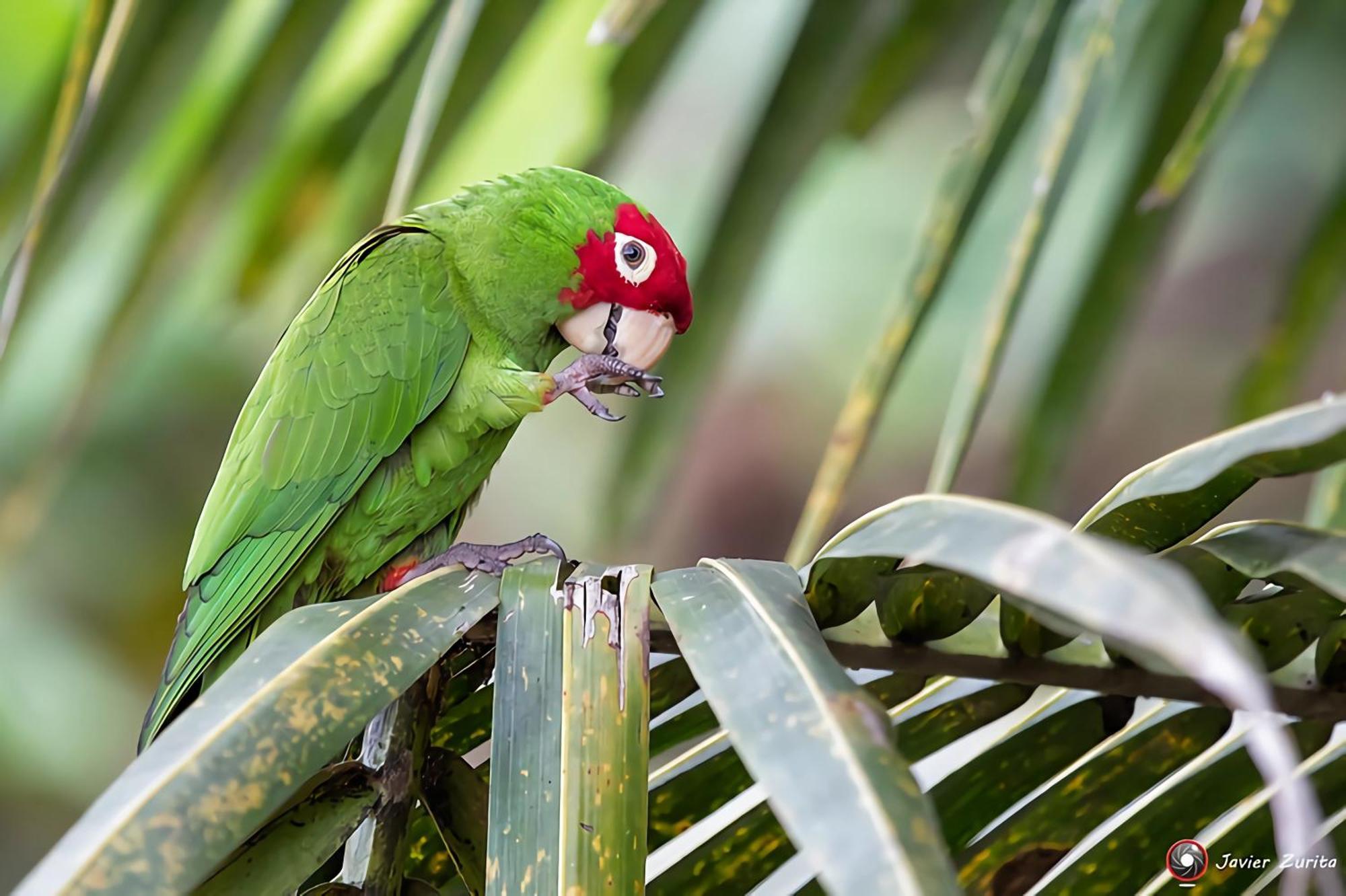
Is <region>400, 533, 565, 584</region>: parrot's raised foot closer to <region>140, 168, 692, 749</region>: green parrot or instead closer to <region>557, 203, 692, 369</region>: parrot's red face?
<region>140, 168, 692, 749</region>: green parrot

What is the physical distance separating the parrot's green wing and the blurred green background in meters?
0.06

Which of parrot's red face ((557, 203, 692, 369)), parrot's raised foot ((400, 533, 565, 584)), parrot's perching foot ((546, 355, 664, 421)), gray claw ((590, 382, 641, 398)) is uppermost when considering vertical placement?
parrot's red face ((557, 203, 692, 369))

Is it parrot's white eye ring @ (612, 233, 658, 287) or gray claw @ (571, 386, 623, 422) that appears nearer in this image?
gray claw @ (571, 386, 623, 422)

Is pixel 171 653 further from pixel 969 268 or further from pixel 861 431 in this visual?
pixel 969 268

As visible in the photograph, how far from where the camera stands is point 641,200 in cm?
232

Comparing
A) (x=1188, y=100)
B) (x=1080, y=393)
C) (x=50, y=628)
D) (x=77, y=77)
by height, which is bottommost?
(x=50, y=628)

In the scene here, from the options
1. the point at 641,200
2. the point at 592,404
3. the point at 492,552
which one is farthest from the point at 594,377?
the point at 641,200

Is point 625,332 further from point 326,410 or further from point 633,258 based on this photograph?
point 326,410

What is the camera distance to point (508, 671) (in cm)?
34

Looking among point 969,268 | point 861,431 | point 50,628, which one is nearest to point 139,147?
point 861,431

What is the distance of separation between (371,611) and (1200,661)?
0.24m

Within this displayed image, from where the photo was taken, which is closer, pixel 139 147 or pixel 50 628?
pixel 139 147

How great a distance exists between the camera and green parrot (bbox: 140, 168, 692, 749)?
2.69 feet

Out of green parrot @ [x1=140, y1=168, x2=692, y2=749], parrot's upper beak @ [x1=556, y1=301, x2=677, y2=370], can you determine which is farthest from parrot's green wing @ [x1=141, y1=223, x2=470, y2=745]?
parrot's upper beak @ [x1=556, y1=301, x2=677, y2=370]
